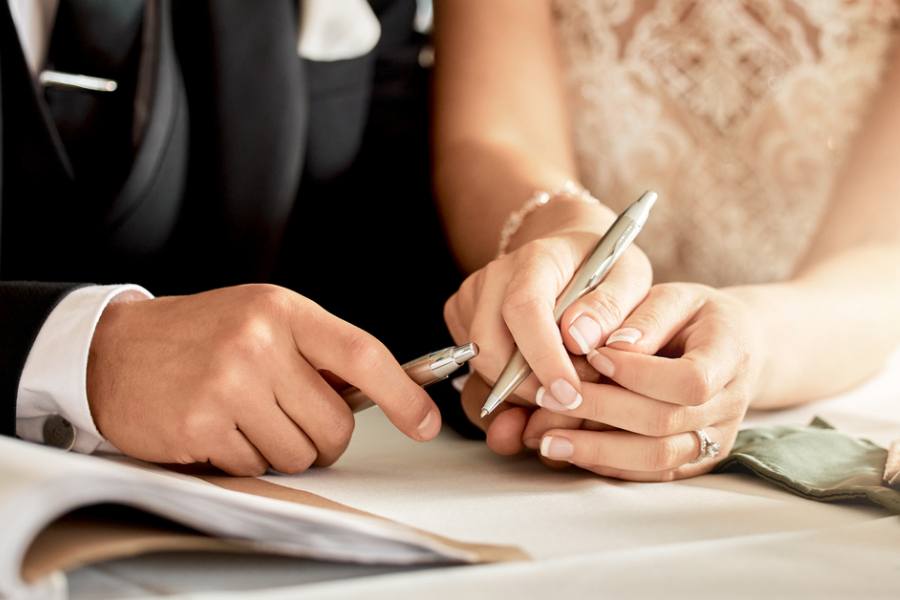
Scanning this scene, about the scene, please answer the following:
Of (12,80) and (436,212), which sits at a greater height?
(12,80)

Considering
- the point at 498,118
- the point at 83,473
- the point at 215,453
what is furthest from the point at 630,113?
the point at 83,473

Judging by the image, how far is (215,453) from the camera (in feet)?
1.74

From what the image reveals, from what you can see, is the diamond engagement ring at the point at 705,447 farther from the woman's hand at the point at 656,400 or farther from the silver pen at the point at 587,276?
the silver pen at the point at 587,276

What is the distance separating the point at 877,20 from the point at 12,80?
0.92 m

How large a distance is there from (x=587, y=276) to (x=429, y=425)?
0.14 m

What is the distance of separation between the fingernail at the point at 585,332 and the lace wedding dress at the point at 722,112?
631mm

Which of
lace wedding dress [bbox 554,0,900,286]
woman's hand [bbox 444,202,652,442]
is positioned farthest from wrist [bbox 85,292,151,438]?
lace wedding dress [bbox 554,0,900,286]

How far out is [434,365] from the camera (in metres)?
0.55

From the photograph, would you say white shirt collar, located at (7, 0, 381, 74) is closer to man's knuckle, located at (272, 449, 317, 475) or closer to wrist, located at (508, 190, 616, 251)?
wrist, located at (508, 190, 616, 251)

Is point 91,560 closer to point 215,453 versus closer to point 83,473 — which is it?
point 83,473

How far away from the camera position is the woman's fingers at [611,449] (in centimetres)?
55

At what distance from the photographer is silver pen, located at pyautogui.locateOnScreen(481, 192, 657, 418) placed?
56 centimetres

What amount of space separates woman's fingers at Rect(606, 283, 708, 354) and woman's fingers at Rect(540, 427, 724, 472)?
52 mm

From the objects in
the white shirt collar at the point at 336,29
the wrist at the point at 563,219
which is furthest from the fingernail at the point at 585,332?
the white shirt collar at the point at 336,29
